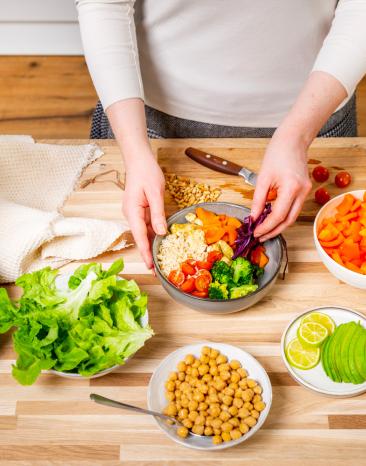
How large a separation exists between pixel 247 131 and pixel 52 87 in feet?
7.71

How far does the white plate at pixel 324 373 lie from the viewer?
4.43 ft

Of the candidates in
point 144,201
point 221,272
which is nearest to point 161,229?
point 144,201

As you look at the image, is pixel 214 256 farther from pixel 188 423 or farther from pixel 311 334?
pixel 188 423

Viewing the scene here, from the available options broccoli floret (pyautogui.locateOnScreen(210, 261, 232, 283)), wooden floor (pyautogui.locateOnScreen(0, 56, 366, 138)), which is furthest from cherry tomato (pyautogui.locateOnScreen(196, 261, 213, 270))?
wooden floor (pyautogui.locateOnScreen(0, 56, 366, 138))

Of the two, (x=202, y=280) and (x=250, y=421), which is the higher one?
(x=202, y=280)

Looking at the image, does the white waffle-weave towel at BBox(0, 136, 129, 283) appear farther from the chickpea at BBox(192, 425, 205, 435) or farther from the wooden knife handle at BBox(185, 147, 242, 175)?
the chickpea at BBox(192, 425, 205, 435)

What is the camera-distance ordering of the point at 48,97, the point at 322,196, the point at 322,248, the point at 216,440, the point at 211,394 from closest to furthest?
1. the point at 216,440
2. the point at 211,394
3. the point at 322,248
4. the point at 322,196
5. the point at 48,97

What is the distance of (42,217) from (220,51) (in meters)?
0.79

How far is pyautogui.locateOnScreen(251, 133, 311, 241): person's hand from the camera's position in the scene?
1469 millimetres

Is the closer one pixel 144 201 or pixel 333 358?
pixel 333 358

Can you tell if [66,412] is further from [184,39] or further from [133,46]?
[184,39]

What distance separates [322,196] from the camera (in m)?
1.78

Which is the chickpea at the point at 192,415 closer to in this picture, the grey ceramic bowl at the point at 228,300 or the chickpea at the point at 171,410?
the chickpea at the point at 171,410

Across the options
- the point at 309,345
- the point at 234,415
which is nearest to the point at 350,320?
the point at 309,345
